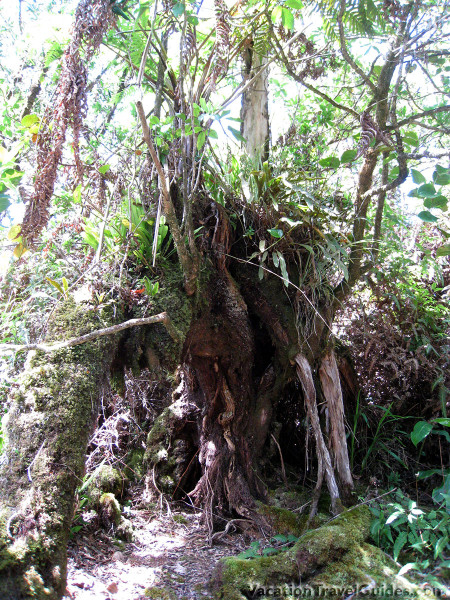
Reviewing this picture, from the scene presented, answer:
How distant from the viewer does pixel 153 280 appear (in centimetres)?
296

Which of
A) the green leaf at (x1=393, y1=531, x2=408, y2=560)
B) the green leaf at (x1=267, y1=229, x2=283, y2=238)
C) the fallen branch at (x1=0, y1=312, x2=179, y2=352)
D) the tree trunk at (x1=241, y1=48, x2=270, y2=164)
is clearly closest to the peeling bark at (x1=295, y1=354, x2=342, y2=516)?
the green leaf at (x1=393, y1=531, x2=408, y2=560)

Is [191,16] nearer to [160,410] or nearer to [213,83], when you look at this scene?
[213,83]

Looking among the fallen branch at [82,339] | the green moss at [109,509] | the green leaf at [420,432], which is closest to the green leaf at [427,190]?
the fallen branch at [82,339]

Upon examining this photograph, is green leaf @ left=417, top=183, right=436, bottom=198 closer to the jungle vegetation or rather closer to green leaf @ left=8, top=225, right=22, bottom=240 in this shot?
the jungle vegetation

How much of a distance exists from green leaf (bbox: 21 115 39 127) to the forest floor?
2552mm

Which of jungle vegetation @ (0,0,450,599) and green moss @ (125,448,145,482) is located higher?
jungle vegetation @ (0,0,450,599)

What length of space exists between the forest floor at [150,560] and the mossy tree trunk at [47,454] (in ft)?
1.50

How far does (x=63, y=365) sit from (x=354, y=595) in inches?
75.8

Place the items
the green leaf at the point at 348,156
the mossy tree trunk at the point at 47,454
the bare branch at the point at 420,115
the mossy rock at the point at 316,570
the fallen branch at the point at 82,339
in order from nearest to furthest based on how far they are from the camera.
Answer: the mossy tree trunk at the point at 47,454 < the fallen branch at the point at 82,339 < the mossy rock at the point at 316,570 < the bare branch at the point at 420,115 < the green leaf at the point at 348,156

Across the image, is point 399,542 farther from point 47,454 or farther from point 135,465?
point 135,465

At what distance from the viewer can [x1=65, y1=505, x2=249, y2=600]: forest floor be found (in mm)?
2471

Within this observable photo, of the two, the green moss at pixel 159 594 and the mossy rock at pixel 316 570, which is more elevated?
the mossy rock at pixel 316 570

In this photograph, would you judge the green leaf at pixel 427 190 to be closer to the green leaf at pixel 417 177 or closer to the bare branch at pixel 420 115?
the green leaf at pixel 417 177

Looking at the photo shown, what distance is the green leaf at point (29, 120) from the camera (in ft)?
8.08
